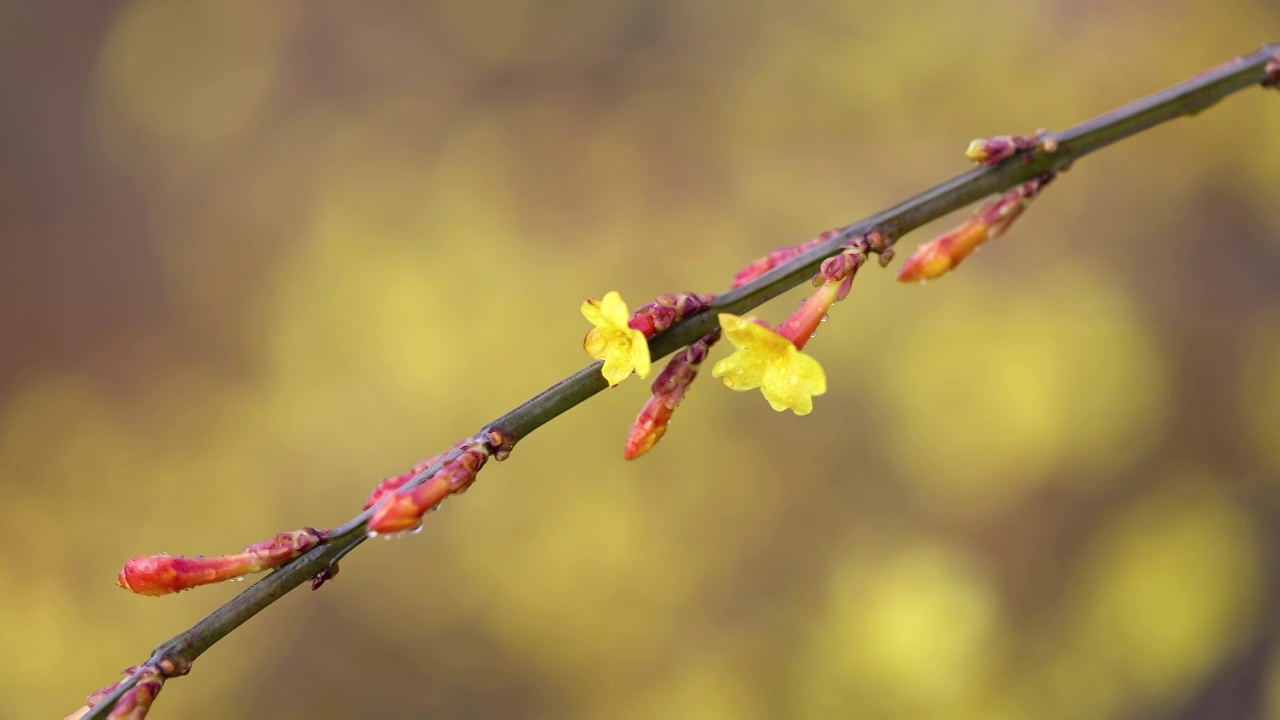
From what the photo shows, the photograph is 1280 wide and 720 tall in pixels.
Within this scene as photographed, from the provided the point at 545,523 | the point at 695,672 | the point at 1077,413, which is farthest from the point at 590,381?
the point at 1077,413

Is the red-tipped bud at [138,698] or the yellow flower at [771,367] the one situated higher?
the red-tipped bud at [138,698]

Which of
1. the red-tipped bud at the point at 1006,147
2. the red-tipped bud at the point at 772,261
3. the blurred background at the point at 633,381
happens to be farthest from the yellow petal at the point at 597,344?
the blurred background at the point at 633,381

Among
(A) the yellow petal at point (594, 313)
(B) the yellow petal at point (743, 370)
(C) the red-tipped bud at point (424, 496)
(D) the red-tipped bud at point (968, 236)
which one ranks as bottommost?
(D) the red-tipped bud at point (968, 236)

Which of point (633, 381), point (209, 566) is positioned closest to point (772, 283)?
point (209, 566)

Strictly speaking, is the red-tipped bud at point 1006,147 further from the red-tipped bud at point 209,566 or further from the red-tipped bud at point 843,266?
the red-tipped bud at point 209,566

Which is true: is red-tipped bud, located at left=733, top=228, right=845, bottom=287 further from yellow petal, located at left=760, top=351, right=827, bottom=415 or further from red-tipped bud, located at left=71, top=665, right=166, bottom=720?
red-tipped bud, located at left=71, top=665, right=166, bottom=720

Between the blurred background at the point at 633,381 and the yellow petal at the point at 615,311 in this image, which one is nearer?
the yellow petal at the point at 615,311

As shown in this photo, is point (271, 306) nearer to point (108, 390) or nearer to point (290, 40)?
point (108, 390)

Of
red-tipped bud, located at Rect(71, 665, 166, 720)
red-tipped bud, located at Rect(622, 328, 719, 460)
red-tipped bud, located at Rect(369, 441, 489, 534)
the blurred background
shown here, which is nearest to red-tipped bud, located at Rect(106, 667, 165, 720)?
red-tipped bud, located at Rect(71, 665, 166, 720)
